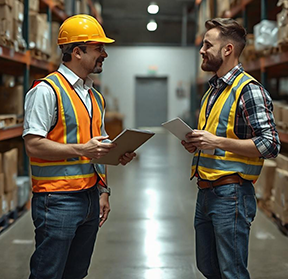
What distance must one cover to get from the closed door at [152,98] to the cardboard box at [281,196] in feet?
48.6

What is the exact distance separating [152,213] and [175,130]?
350 cm

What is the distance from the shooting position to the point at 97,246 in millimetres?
4465

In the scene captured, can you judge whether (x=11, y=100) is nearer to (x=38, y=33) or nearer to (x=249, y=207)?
(x=38, y=33)

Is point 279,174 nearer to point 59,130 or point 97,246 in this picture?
point 97,246

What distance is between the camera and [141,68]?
19500mm

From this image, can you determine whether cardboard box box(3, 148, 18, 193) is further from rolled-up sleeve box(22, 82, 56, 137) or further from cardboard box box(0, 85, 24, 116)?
rolled-up sleeve box(22, 82, 56, 137)

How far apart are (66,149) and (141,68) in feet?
57.7

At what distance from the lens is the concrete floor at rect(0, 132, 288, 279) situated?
3.81 meters

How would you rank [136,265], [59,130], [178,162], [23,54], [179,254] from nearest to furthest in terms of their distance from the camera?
[59,130] < [136,265] < [179,254] < [23,54] < [178,162]

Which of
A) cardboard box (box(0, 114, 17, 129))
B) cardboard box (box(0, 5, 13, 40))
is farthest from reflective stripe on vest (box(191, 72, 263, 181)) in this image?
cardboard box (box(0, 5, 13, 40))

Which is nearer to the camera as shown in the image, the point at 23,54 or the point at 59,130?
the point at 59,130

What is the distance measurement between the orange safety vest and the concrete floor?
1649mm

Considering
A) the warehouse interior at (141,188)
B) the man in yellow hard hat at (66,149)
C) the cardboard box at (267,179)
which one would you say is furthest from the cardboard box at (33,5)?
the man in yellow hard hat at (66,149)

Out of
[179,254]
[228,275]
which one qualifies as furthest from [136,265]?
[228,275]
